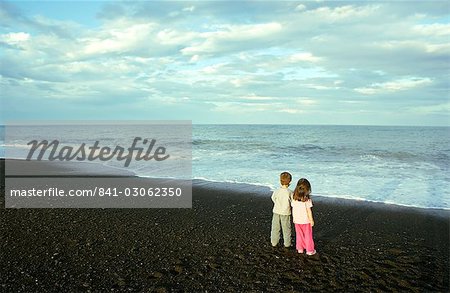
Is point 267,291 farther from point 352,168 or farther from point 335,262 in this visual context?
point 352,168

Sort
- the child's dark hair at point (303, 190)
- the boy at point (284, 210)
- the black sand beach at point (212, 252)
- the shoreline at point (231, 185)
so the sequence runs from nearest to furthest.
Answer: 1. the black sand beach at point (212, 252)
2. the child's dark hair at point (303, 190)
3. the boy at point (284, 210)
4. the shoreline at point (231, 185)

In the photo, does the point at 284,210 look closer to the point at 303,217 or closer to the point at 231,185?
the point at 303,217

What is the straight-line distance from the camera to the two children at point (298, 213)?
6480 mm

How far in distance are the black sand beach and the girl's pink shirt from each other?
62 centimetres

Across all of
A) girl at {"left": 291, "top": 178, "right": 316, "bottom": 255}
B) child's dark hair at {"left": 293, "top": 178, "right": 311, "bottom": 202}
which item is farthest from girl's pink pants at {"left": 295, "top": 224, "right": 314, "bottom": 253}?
child's dark hair at {"left": 293, "top": 178, "right": 311, "bottom": 202}

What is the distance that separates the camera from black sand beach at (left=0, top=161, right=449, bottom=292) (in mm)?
5348

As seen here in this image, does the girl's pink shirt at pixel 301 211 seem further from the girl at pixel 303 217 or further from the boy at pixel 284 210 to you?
the boy at pixel 284 210

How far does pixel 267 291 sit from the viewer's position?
16.9 feet

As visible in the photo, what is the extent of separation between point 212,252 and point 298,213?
178 centimetres

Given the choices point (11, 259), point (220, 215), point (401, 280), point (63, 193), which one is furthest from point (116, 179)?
point (401, 280)

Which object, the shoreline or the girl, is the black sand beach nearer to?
the girl

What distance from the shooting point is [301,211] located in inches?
259

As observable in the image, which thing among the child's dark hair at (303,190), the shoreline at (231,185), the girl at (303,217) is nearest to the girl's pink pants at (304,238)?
the girl at (303,217)

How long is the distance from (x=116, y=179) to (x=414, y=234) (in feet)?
37.4
